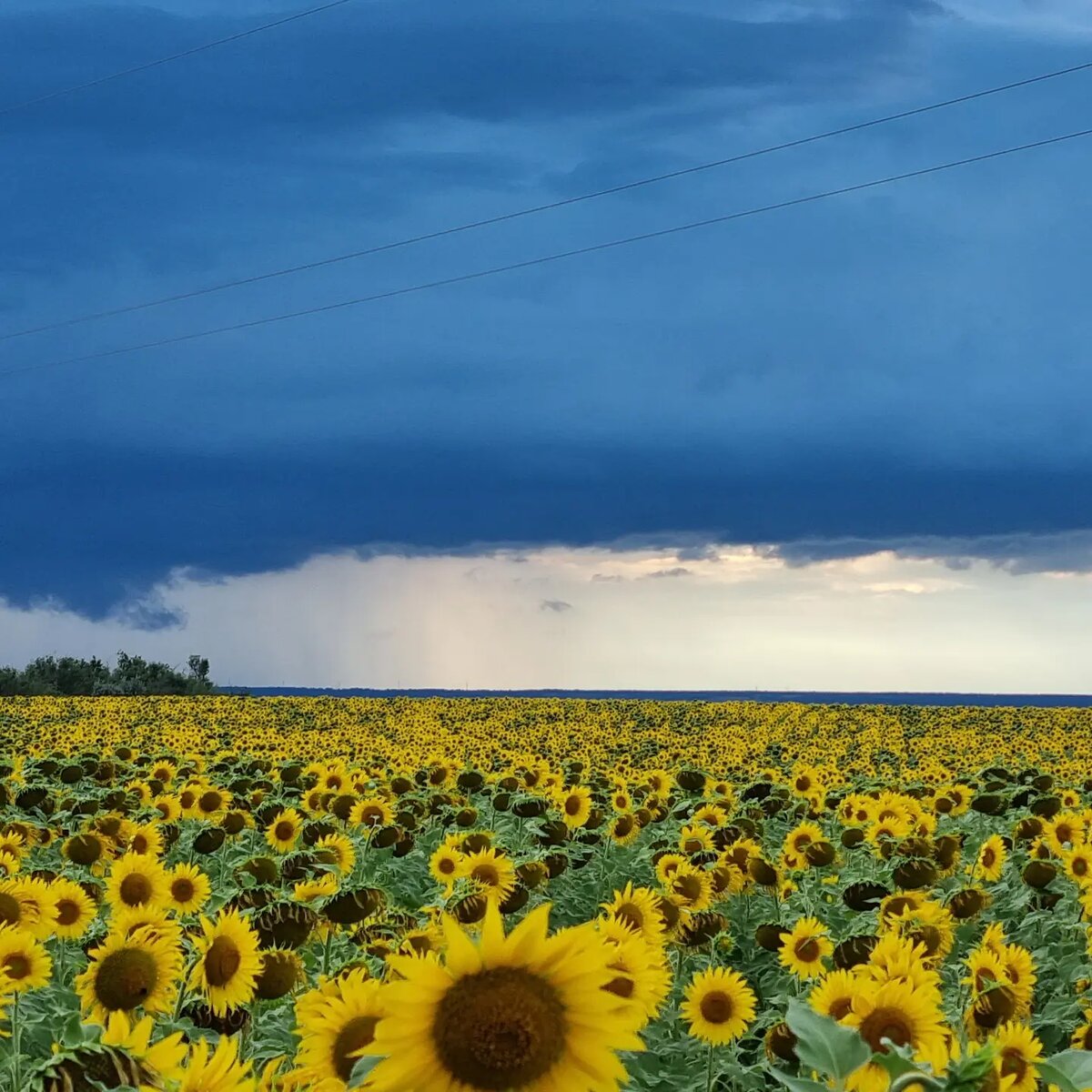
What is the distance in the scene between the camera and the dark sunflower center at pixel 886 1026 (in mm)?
3332

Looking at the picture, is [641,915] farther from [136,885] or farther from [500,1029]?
[500,1029]

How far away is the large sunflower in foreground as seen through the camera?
1.72m

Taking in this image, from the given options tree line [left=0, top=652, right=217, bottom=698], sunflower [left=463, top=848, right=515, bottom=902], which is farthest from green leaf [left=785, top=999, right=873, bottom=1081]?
tree line [left=0, top=652, right=217, bottom=698]

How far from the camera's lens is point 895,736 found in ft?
109

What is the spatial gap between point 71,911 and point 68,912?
0.5 inches

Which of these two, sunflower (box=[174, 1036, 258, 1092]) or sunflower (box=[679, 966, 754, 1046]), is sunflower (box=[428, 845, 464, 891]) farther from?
sunflower (box=[174, 1036, 258, 1092])

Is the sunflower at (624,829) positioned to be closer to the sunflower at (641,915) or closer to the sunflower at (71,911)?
the sunflower at (641,915)

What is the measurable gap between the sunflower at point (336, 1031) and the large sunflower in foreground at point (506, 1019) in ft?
2.59

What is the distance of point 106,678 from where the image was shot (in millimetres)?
57406

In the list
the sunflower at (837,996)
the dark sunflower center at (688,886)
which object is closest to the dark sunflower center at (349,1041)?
the sunflower at (837,996)

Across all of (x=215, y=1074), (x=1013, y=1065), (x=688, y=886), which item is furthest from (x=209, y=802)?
(x=215, y=1074)

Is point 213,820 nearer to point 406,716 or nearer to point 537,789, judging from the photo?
point 537,789

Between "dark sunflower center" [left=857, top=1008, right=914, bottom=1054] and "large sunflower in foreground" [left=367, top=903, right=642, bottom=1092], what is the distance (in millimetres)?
1850

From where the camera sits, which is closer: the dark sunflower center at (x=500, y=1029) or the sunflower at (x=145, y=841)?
the dark sunflower center at (x=500, y=1029)
